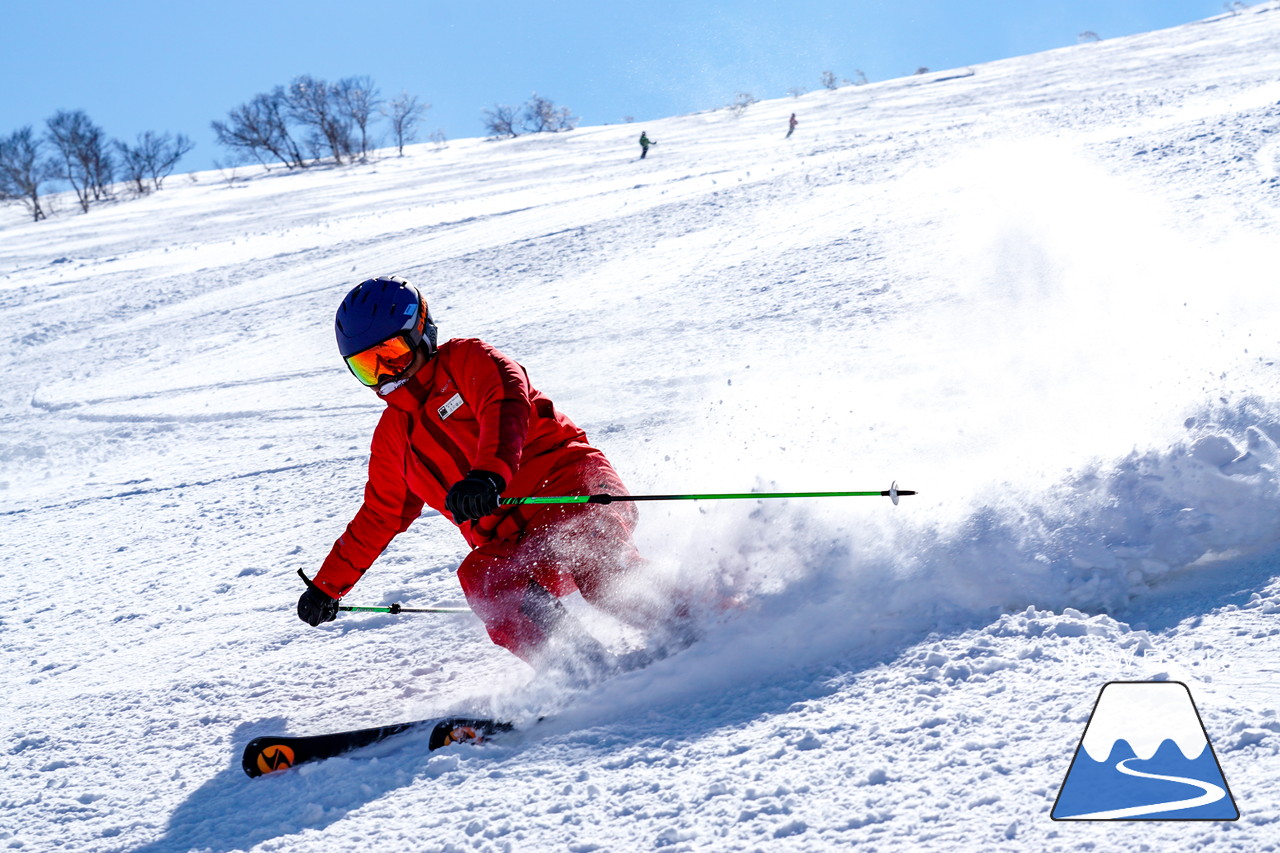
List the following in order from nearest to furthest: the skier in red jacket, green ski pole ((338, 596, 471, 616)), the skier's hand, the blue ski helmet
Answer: the skier in red jacket < the blue ski helmet < the skier's hand < green ski pole ((338, 596, 471, 616))

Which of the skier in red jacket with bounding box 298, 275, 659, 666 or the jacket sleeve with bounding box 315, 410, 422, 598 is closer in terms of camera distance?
the skier in red jacket with bounding box 298, 275, 659, 666

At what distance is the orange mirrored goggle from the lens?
3266 millimetres

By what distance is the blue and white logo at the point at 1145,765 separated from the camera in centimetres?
186

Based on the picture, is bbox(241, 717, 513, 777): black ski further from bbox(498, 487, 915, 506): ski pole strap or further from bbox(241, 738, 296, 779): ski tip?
bbox(498, 487, 915, 506): ski pole strap

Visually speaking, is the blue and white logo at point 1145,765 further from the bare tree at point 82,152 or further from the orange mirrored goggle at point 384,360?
the bare tree at point 82,152

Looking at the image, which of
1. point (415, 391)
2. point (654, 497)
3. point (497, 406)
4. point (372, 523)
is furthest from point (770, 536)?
point (372, 523)

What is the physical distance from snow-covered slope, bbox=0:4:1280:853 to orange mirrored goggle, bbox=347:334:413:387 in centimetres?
112

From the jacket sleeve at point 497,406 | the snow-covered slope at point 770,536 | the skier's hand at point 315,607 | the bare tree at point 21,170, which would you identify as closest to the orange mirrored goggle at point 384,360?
the jacket sleeve at point 497,406

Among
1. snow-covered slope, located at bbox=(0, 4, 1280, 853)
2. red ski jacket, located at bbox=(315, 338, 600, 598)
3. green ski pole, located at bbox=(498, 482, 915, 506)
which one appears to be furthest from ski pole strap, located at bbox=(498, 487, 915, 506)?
snow-covered slope, located at bbox=(0, 4, 1280, 853)

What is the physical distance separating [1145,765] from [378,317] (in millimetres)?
2575

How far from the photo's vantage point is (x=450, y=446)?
3.33 meters

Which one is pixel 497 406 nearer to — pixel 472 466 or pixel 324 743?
pixel 472 466

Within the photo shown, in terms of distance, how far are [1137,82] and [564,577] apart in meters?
18.9

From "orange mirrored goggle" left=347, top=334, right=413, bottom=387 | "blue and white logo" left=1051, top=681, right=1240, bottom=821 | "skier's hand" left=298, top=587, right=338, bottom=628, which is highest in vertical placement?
"orange mirrored goggle" left=347, top=334, right=413, bottom=387
